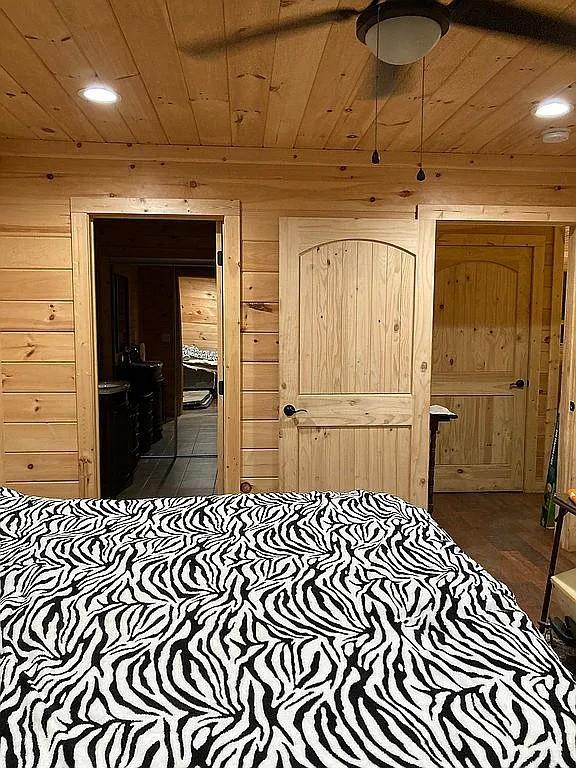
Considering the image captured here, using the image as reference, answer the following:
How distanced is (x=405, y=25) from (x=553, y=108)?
1375 mm

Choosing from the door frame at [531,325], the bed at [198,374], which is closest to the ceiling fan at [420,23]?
the door frame at [531,325]

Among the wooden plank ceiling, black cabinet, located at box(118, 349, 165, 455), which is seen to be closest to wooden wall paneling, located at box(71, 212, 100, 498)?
the wooden plank ceiling

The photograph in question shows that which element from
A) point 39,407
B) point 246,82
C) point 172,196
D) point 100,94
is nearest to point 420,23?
point 246,82

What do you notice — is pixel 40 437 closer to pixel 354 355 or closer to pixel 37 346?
pixel 37 346

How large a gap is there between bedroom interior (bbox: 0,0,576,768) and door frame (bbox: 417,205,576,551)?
2 centimetres

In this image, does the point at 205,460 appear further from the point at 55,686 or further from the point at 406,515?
the point at 55,686

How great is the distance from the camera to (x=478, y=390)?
511 centimetres

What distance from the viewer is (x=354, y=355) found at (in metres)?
3.56

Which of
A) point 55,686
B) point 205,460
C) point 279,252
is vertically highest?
point 279,252

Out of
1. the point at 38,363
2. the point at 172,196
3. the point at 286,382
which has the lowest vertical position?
the point at 286,382

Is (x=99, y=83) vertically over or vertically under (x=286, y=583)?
over

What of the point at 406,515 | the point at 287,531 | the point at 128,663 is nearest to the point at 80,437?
the point at 287,531

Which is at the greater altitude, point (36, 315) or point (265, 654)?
point (36, 315)

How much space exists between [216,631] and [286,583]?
315mm
